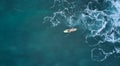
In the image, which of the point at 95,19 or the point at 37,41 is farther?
the point at 95,19

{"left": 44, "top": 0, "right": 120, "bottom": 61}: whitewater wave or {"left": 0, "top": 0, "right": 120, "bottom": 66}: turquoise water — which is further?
{"left": 44, "top": 0, "right": 120, "bottom": 61}: whitewater wave

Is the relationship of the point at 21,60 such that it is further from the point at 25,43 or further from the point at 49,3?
the point at 49,3

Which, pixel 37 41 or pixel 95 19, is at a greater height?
pixel 95 19

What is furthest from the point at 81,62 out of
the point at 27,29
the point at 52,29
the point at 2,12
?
the point at 2,12

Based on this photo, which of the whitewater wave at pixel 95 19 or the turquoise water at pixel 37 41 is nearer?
the turquoise water at pixel 37 41

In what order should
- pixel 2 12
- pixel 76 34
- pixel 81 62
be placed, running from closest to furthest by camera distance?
pixel 81 62 → pixel 76 34 → pixel 2 12
